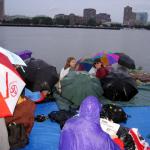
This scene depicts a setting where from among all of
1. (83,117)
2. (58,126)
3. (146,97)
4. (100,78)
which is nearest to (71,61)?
(100,78)

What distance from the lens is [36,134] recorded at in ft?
20.8

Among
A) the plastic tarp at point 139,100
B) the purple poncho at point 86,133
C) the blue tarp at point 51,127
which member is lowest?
the plastic tarp at point 139,100

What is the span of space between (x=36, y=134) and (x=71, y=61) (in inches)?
136

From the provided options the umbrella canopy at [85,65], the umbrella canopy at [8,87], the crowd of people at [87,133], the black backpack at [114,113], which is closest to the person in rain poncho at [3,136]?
the umbrella canopy at [8,87]

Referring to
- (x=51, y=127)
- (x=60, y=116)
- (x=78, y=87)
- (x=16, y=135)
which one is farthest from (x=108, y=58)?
(x=16, y=135)

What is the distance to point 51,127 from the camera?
670 centimetres

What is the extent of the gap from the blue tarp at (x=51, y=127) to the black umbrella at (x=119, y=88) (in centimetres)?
56

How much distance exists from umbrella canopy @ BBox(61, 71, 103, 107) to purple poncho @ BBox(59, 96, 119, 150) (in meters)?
4.81

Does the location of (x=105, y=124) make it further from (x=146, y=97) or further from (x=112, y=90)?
(x=146, y=97)

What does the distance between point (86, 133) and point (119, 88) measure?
18.0 ft

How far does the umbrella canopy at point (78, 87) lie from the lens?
8281 mm

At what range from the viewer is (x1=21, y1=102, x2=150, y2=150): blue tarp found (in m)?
5.94

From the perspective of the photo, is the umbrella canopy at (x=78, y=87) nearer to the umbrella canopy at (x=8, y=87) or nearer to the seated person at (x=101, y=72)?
the seated person at (x=101, y=72)

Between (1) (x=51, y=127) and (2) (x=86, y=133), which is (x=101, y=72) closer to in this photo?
(1) (x=51, y=127)
